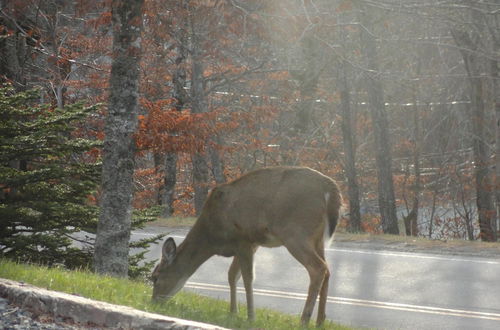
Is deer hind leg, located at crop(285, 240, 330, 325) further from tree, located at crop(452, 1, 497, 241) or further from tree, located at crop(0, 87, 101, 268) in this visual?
tree, located at crop(452, 1, 497, 241)

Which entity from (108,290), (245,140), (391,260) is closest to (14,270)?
(108,290)

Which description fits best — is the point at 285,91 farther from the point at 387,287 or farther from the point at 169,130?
the point at 387,287

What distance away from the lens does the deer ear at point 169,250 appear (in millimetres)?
8438

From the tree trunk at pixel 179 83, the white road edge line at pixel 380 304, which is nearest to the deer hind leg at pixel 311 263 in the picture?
the white road edge line at pixel 380 304

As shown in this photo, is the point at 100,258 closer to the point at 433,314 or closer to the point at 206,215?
the point at 206,215

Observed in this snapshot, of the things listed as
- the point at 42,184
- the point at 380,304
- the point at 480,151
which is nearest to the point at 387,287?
the point at 380,304

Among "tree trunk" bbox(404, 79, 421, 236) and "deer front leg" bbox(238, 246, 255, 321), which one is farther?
"tree trunk" bbox(404, 79, 421, 236)

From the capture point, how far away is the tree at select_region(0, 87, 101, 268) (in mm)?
11414

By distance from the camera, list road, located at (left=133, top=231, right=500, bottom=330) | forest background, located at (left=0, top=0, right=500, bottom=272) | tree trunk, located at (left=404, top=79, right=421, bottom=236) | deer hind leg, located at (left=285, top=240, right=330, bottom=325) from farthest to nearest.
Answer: tree trunk, located at (left=404, top=79, right=421, bottom=236) → forest background, located at (left=0, top=0, right=500, bottom=272) → road, located at (left=133, top=231, right=500, bottom=330) → deer hind leg, located at (left=285, top=240, right=330, bottom=325)

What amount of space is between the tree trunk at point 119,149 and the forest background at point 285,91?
1.68ft

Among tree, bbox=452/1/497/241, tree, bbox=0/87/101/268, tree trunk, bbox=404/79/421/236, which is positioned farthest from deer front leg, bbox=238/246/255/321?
tree trunk, bbox=404/79/421/236

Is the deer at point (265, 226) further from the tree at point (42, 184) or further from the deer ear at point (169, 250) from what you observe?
the tree at point (42, 184)

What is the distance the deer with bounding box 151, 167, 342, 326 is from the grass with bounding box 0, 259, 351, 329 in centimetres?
23

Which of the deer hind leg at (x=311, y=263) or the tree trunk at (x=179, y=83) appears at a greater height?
the tree trunk at (x=179, y=83)
